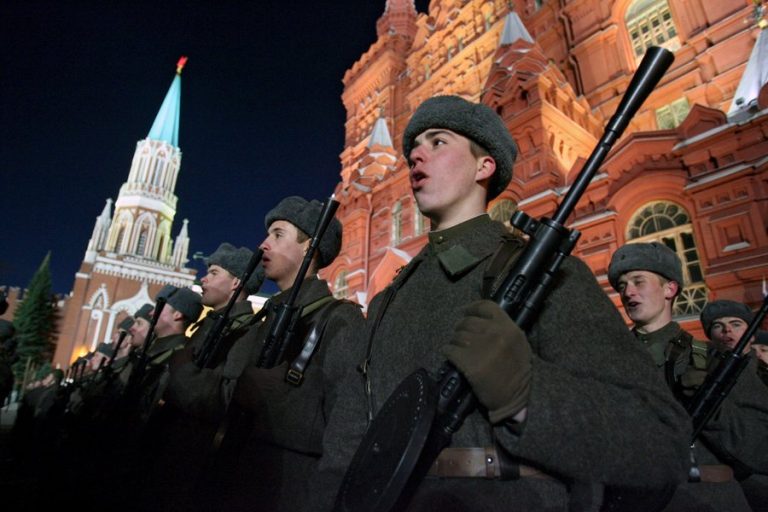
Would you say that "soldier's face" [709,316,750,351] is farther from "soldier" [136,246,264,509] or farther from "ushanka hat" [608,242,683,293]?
"soldier" [136,246,264,509]

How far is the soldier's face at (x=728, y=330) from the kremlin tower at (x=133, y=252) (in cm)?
4102

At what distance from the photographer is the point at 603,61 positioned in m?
13.6

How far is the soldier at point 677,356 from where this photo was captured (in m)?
2.41

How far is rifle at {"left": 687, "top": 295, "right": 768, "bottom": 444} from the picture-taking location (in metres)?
2.50

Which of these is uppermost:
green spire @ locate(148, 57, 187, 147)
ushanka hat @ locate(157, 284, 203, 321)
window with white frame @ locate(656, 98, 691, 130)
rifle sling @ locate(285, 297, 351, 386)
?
green spire @ locate(148, 57, 187, 147)

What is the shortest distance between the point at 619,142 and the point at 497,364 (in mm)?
11051

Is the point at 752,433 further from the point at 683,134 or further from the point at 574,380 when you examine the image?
the point at 683,134

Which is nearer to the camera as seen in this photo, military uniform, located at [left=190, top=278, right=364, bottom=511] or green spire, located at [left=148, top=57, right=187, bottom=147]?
military uniform, located at [left=190, top=278, right=364, bottom=511]

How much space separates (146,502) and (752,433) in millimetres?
4321

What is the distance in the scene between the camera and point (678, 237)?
870 centimetres

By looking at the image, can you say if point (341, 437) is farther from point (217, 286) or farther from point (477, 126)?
point (217, 286)

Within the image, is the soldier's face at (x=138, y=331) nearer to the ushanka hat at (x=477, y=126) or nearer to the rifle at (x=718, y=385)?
the ushanka hat at (x=477, y=126)

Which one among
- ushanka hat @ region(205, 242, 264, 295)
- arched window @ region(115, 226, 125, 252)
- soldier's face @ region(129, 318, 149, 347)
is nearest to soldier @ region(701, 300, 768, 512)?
ushanka hat @ region(205, 242, 264, 295)

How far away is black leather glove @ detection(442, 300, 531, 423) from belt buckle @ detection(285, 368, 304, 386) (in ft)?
4.92
